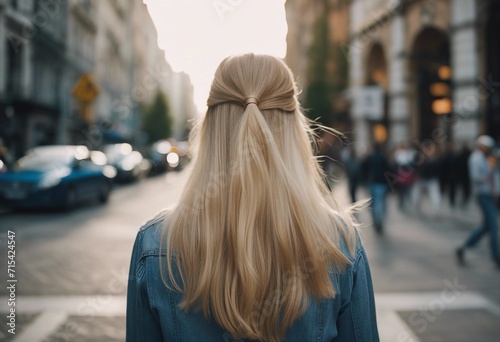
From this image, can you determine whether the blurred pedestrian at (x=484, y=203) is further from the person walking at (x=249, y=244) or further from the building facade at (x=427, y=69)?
the building facade at (x=427, y=69)

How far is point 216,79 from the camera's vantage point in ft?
5.08

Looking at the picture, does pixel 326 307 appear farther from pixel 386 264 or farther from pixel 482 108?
pixel 482 108

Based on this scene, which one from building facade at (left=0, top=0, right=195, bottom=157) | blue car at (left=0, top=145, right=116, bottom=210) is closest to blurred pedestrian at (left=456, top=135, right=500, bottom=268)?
blue car at (left=0, top=145, right=116, bottom=210)

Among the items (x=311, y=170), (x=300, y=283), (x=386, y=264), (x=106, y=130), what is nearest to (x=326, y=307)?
(x=300, y=283)

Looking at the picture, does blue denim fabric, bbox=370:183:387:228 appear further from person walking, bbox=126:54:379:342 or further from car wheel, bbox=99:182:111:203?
person walking, bbox=126:54:379:342

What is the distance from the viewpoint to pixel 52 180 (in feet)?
40.2

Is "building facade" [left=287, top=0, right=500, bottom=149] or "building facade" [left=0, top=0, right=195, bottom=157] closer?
"building facade" [left=287, top=0, right=500, bottom=149]

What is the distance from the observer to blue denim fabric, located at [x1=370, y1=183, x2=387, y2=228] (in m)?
10.7

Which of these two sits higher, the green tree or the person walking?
the green tree

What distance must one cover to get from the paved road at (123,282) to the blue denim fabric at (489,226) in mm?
296

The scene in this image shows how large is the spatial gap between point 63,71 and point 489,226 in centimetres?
3144

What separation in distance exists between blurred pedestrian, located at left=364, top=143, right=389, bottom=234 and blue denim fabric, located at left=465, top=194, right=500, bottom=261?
3287 millimetres

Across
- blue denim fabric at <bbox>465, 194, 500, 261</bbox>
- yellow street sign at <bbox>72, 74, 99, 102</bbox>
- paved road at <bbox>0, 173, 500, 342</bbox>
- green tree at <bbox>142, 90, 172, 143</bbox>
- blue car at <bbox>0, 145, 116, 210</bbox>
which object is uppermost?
green tree at <bbox>142, 90, 172, 143</bbox>

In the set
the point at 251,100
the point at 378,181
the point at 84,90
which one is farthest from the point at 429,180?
the point at 251,100
